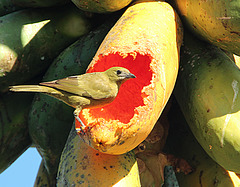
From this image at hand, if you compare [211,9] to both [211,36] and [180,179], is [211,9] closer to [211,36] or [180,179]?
[211,36]

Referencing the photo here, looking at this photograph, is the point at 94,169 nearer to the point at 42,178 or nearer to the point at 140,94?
the point at 140,94

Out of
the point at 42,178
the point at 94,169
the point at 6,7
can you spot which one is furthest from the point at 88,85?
the point at 6,7

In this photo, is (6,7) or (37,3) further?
(6,7)

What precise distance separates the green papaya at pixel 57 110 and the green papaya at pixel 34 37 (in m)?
0.07

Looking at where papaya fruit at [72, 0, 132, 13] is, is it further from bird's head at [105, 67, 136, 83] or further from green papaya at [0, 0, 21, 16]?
green papaya at [0, 0, 21, 16]

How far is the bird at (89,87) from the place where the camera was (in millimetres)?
1762

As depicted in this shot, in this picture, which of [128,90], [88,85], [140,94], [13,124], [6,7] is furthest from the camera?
[6,7]

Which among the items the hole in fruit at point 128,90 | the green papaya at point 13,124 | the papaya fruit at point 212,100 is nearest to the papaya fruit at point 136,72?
the hole in fruit at point 128,90

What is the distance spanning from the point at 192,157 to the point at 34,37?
1060mm

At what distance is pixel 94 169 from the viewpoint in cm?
184

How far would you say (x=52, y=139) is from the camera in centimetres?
221

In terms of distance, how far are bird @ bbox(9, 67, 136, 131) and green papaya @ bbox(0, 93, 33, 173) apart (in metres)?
0.65

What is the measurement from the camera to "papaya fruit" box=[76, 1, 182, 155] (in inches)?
63.9

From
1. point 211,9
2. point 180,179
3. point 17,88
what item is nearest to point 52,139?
point 17,88
